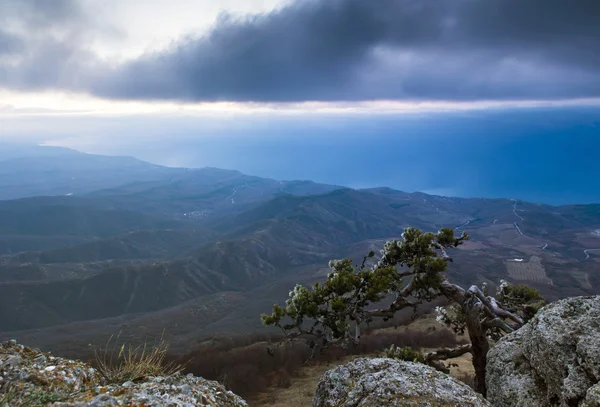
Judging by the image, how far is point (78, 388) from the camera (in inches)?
231

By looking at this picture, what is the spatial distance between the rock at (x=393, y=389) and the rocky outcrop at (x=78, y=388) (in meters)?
1.90

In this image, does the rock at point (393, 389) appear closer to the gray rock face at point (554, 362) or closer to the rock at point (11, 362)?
the gray rock face at point (554, 362)

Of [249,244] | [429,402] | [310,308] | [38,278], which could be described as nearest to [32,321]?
[38,278]

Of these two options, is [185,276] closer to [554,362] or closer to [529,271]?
[529,271]

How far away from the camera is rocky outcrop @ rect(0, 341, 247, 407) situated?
187 inches

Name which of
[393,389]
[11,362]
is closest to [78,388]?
[11,362]

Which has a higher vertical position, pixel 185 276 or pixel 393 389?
pixel 393 389

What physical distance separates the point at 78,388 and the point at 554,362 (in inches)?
334

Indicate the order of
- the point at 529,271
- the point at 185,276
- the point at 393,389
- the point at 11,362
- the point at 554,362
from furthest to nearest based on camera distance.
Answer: the point at 185,276 < the point at 529,271 < the point at 554,362 < the point at 11,362 < the point at 393,389

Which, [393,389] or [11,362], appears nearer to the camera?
[393,389]

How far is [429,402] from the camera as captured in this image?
212 inches

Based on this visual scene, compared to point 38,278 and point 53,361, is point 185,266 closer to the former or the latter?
point 38,278

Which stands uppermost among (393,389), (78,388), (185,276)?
(393,389)

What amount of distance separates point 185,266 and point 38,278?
50834 mm
